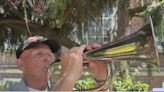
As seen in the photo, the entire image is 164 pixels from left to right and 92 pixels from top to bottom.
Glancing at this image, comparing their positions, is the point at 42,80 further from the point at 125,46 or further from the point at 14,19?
the point at 14,19

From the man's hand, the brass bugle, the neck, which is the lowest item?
the neck

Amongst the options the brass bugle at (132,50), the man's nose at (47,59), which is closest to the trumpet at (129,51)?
the brass bugle at (132,50)

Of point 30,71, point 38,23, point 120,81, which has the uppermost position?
point 38,23

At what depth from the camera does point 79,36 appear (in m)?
4.39

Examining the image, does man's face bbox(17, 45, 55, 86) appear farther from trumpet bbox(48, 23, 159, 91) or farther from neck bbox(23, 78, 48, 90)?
trumpet bbox(48, 23, 159, 91)

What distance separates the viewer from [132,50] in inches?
71.3

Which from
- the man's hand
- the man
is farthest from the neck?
the man's hand

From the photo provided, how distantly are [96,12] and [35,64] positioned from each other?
205 cm

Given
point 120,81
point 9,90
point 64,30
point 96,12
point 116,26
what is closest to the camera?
point 9,90

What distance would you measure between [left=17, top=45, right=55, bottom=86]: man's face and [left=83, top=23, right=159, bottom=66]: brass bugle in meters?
0.20

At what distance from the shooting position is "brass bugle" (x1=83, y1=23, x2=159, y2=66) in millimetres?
1765

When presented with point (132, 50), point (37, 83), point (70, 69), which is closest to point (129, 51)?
point (132, 50)

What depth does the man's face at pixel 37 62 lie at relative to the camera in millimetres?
1824

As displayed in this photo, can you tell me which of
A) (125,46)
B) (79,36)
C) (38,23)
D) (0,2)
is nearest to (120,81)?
(79,36)
